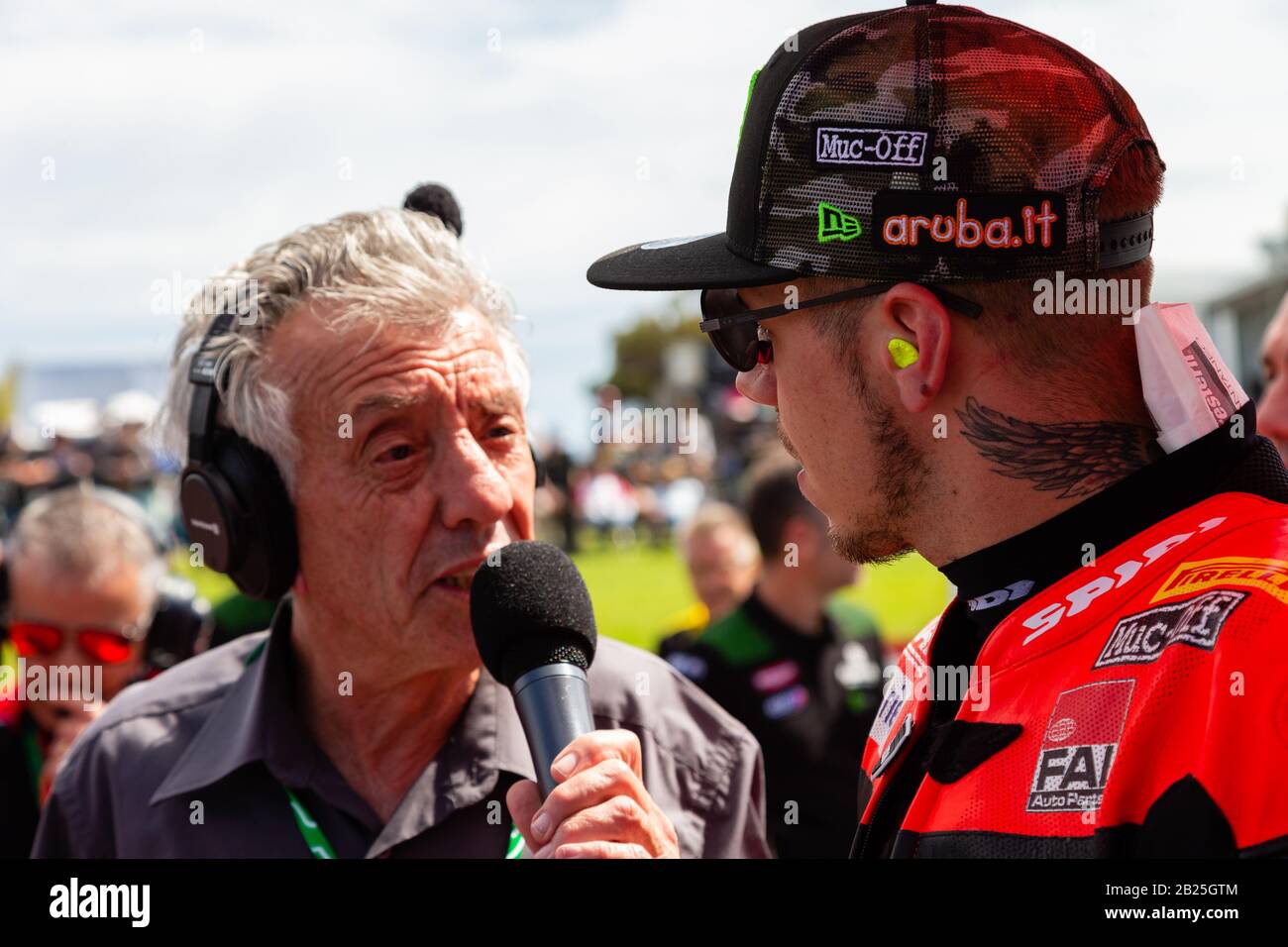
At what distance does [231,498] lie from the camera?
8.59 feet

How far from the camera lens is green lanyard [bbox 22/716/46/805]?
355 cm

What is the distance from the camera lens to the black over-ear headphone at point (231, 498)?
262cm

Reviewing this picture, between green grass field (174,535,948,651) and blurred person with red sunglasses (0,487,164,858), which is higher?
blurred person with red sunglasses (0,487,164,858)

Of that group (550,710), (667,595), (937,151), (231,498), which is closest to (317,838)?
(231,498)

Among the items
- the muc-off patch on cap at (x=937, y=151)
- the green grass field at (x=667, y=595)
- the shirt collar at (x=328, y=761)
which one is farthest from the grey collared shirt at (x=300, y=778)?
the green grass field at (x=667, y=595)

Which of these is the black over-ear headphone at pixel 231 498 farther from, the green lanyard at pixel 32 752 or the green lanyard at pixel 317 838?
the green lanyard at pixel 32 752

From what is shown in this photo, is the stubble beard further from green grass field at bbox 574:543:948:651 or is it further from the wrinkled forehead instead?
green grass field at bbox 574:543:948:651

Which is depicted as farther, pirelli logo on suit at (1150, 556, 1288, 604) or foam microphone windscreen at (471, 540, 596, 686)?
foam microphone windscreen at (471, 540, 596, 686)

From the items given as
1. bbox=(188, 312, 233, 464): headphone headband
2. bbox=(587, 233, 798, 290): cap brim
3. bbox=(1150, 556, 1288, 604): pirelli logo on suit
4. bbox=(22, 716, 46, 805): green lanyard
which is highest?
bbox=(587, 233, 798, 290): cap brim

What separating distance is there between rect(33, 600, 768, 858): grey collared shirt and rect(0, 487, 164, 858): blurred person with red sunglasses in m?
0.87

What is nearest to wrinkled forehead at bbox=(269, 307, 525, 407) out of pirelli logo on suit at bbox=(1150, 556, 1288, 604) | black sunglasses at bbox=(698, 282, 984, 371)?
black sunglasses at bbox=(698, 282, 984, 371)

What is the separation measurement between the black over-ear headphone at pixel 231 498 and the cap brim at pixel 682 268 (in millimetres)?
948

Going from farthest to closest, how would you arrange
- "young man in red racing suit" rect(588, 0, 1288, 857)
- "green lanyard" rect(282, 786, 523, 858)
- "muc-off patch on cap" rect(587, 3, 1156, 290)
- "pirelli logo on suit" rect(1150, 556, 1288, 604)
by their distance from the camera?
"green lanyard" rect(282, 786, 523, 858), "muc-off patch on cap" rect(587, 3, 1156, 290), "young man in red racing suit" rect(588, 0, 1288, 857), "pirelli logo on suit" rect(1150, 556, 1288, 604)

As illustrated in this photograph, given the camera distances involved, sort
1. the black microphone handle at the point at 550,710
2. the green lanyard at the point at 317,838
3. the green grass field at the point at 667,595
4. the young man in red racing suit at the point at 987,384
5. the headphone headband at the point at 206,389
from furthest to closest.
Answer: the green grass field at the point at 667,595
the headphone headband at the point at 206,389
the green lanyard at the point at 317,838
the black microphone handle at the point at 550,710
the young man in red racing suit at the point at 987,384
